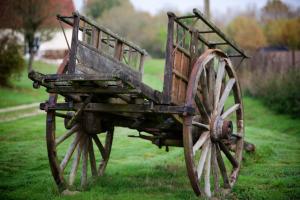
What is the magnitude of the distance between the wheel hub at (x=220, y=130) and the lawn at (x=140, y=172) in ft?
3.14

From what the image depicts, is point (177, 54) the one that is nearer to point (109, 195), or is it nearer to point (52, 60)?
point (109, 195)

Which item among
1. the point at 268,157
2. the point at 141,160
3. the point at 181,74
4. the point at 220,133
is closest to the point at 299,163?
the point at 268,157

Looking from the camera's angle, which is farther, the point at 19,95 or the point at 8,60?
the point at 8,60

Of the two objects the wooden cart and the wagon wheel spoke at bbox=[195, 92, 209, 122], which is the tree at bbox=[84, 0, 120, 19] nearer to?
the wooden cart

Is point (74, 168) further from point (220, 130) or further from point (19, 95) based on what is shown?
point (19, 95)

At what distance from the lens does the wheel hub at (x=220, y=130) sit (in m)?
6.22

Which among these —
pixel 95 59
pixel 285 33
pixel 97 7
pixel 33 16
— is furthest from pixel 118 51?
pixel 97 7

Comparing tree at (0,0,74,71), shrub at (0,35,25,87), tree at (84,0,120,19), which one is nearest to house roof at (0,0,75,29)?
tree at (0,0,74,71)

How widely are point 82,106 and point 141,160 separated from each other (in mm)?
4464

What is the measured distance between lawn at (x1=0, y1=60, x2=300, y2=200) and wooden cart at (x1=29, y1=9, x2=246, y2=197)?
19.3 inches

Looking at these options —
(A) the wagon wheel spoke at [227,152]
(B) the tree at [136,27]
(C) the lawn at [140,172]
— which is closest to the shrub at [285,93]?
(C) the lawn at [140,172]

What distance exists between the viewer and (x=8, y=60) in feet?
79.9

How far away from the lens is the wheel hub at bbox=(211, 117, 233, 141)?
6.22 meters

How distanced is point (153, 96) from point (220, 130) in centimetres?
135
